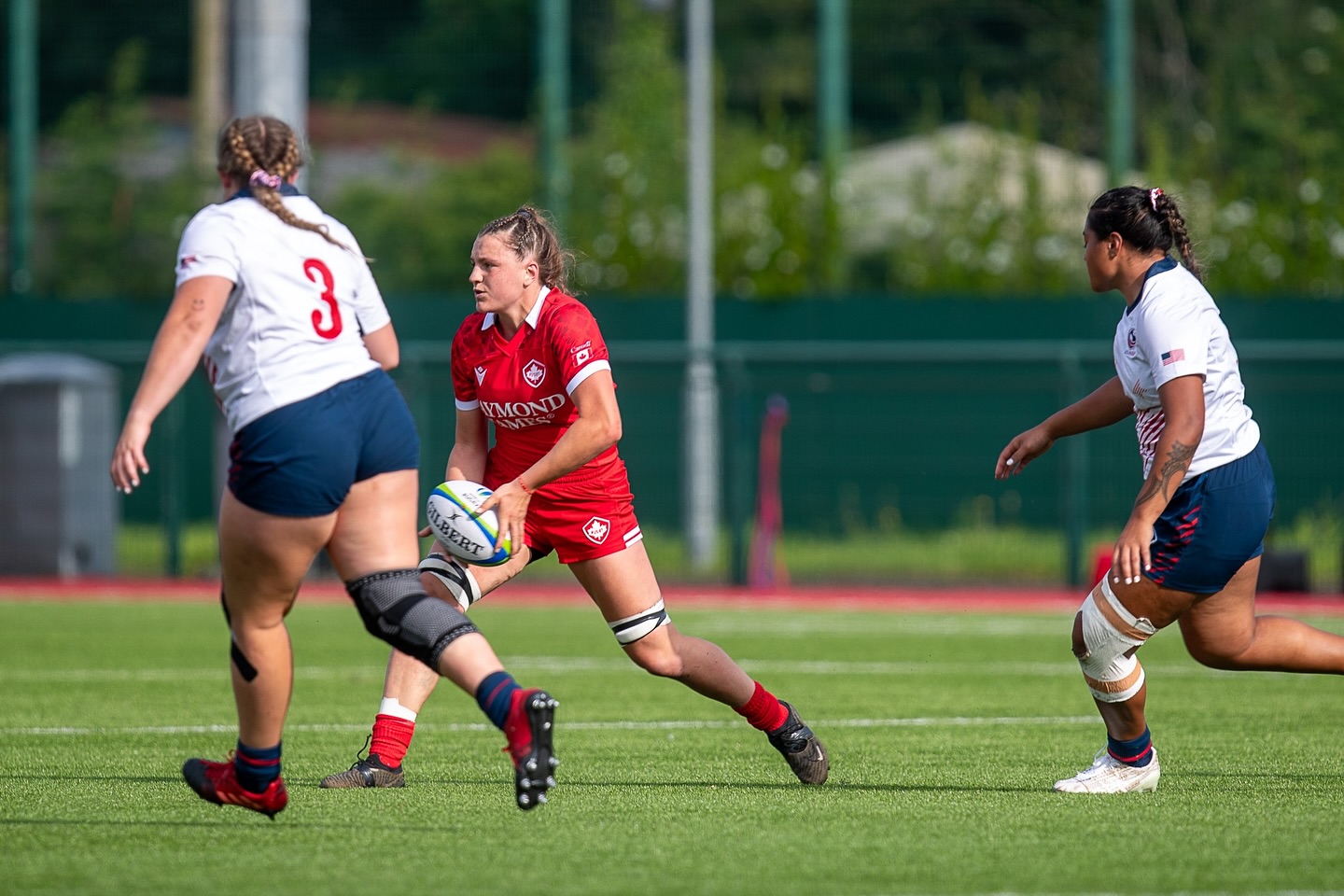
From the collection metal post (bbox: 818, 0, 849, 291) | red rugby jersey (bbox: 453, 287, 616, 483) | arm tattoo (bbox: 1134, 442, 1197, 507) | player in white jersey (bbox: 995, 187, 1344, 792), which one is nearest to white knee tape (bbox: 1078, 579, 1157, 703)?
player in white jersey (bbox: 995, 187, 1344, 792)

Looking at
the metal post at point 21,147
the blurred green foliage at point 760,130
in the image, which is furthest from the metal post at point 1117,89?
the metal post at point 21,147

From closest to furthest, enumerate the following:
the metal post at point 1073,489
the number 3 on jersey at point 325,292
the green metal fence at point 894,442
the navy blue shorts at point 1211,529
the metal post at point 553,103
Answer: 1. the number 3 on jersey at point 325,292
2. the navy blue shorts at point 1211,529
3. the metal post at point 1073,489
4. the green metal fence at point 894,442
5. the metal post at point 553,103

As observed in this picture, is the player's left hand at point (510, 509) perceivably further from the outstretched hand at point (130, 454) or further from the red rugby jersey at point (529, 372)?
the outstretched hand at point (130, 454)

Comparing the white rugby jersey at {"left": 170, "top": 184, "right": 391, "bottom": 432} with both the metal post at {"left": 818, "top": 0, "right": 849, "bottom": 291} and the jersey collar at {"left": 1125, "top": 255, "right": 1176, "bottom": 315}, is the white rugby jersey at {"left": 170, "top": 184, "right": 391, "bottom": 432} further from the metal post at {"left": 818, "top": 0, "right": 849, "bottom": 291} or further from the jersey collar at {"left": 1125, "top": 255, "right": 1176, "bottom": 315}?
the metal post at {"left": 818, "top": 0, "right": 849, "bottom": 291}

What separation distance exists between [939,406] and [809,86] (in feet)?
31.1

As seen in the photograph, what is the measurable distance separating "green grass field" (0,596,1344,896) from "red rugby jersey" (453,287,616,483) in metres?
1.26

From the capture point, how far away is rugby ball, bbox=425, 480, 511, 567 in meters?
5.89

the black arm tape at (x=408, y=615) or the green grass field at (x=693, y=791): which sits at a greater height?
the black arm tape at (x=408, y=615)

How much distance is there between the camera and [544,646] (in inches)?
494

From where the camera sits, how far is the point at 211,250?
532 cm

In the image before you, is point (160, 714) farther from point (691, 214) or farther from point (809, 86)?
point (809, 86)

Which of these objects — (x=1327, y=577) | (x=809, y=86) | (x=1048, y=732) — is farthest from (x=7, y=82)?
(x=1048, y=732)

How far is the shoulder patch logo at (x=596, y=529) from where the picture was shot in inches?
257

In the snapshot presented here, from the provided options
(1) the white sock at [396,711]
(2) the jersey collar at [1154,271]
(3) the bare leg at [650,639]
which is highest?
(2) the jersey collar at [1154,271]
